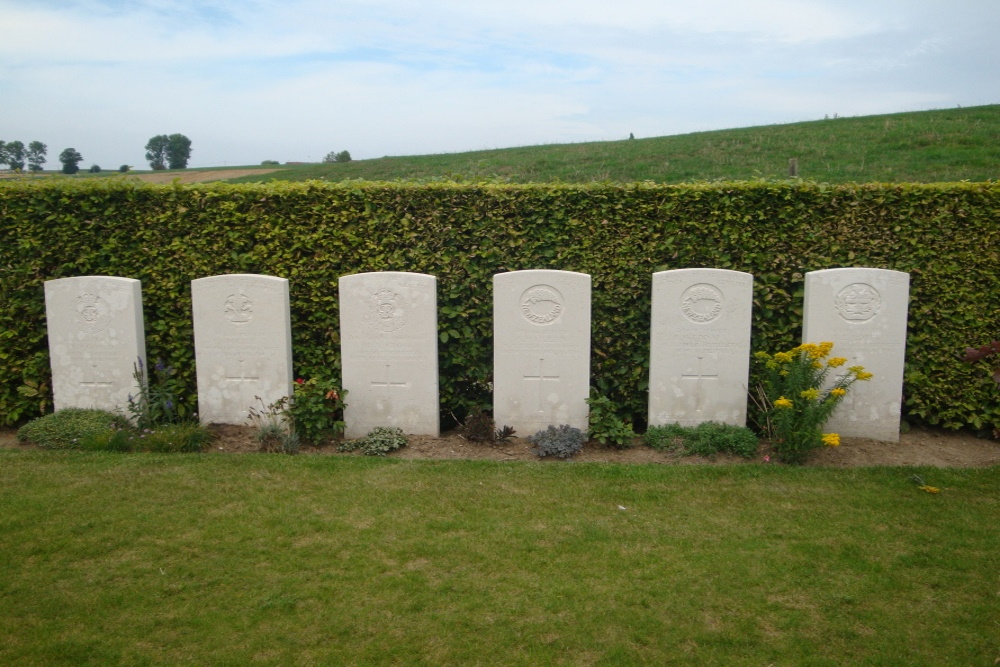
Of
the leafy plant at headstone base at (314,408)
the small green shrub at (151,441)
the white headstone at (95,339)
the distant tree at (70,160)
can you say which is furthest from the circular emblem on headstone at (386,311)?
the distant tree at (70,160)

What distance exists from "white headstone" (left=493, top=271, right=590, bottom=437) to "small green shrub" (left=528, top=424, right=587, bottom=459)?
0.16m

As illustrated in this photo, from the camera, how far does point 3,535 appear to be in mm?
4453

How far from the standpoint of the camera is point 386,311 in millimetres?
6453

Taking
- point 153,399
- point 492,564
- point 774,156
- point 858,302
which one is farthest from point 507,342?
point 774,156

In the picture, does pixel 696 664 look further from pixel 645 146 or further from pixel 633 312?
pixel 645 146

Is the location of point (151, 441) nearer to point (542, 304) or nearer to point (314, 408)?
point (314, 408)

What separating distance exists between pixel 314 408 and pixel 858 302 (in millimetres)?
4810

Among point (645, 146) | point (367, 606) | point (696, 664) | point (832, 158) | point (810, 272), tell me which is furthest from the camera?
point (645, 146)

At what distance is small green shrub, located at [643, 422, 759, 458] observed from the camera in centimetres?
609

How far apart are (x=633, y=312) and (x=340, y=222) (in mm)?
2901

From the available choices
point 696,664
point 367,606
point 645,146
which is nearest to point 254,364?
point 367,606

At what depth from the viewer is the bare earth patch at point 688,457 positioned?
19.9ft

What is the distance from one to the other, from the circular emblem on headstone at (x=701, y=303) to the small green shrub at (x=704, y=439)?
94 centimetres

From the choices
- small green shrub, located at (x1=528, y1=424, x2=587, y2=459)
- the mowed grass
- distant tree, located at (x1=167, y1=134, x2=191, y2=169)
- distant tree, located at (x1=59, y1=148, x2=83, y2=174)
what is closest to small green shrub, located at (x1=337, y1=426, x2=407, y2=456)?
the mowed grass
